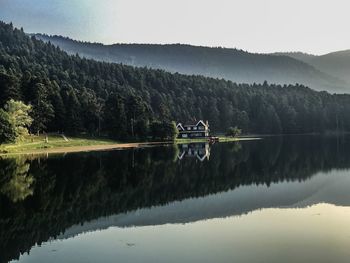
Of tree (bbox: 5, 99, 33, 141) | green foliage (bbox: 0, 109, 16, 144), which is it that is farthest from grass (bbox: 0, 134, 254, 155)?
tree (bbox: 5, 99, 33, 141)

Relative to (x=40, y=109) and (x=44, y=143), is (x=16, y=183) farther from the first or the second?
(x=40, y=109)

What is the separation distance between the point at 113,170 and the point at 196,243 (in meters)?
37.5

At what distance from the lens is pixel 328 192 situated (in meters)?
42.5

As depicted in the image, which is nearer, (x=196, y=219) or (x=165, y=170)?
(x=196, y=219)

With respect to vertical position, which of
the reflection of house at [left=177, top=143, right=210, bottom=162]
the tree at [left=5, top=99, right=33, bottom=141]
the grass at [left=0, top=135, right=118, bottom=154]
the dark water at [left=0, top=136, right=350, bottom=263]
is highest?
the tree at [left=5, top=99, right=33, bottom=141]

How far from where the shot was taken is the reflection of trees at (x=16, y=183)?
135ft

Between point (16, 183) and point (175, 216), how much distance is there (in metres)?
22.9

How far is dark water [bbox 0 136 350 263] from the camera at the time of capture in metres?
22.9

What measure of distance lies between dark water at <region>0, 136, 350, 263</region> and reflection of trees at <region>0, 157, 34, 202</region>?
9cm

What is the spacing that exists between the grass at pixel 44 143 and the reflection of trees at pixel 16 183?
3435 cm

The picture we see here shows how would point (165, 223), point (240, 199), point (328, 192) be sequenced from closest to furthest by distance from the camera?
point (165, 223) < point (240, 199) < point (328, 192)

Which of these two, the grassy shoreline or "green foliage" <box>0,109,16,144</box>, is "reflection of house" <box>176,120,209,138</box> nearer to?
the grassy shoreline


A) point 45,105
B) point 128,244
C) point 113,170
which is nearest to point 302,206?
point 128,244

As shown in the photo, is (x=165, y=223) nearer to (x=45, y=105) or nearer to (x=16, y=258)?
(x=16, y=258)
